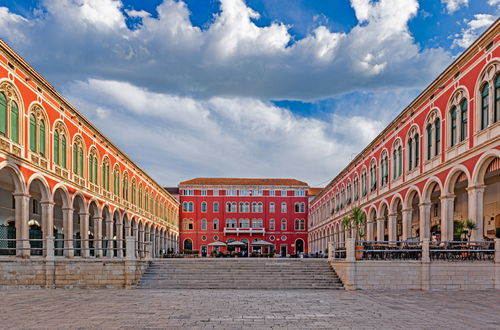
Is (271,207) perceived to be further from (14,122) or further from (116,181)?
(14,122)

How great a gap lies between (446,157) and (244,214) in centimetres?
5849

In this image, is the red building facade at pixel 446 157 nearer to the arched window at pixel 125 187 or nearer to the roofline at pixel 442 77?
the roofline at pixel 442 77

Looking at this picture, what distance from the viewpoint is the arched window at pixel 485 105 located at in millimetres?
19766

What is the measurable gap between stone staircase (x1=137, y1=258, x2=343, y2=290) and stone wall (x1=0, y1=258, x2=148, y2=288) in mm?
960

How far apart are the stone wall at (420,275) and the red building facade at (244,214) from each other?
58.9 m

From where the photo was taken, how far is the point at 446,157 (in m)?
23.3

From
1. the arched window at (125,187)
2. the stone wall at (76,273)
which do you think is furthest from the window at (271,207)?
the stone wall at (76,273)

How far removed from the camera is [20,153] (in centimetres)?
2166

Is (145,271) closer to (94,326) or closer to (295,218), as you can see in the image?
(94,326)

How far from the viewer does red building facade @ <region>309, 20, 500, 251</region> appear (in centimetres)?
1972

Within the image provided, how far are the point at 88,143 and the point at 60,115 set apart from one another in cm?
494

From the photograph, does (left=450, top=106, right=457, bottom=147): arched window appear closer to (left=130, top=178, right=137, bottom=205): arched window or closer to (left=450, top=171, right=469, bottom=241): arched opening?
(left=450, top=171, right=469, bottom=241): arched opening

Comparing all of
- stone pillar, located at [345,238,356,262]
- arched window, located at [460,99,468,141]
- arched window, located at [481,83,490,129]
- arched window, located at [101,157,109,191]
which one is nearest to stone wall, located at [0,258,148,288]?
stone pillar, located at [345,238,356,262]

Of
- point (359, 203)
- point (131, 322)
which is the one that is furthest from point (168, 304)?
point (359, 203)
